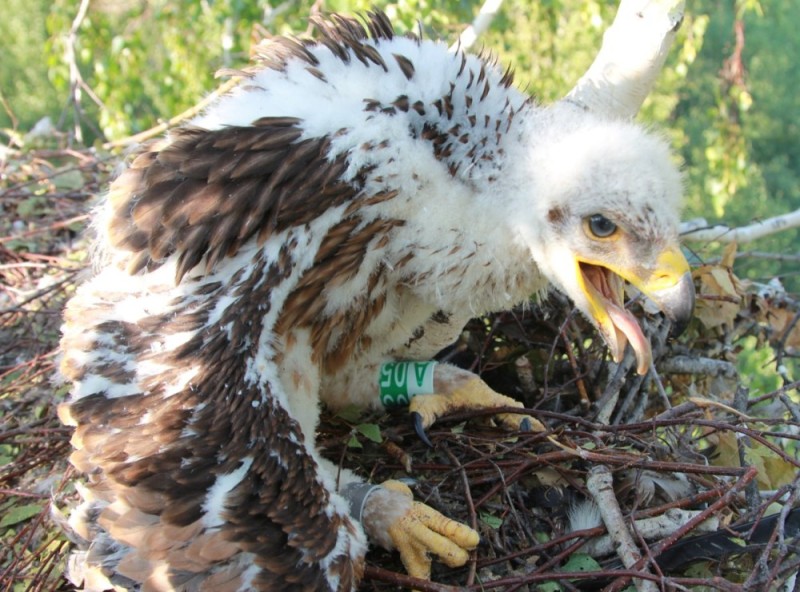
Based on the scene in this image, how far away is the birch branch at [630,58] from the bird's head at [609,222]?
459mm

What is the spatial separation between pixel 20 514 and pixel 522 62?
7720mm

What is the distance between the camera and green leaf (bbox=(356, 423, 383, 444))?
251 cm

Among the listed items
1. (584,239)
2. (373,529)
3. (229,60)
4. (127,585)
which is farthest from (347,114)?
(229,60)

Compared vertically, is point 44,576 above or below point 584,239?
below

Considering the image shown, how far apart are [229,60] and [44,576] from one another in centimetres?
516

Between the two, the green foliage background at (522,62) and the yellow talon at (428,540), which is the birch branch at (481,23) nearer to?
the green foliage background at (522,62)

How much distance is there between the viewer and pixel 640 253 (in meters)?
2.04

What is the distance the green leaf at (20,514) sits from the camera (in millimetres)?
2471

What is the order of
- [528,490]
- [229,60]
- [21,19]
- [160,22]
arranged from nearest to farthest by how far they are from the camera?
[528,490] < [229,60] < [160,22] < [21,19]

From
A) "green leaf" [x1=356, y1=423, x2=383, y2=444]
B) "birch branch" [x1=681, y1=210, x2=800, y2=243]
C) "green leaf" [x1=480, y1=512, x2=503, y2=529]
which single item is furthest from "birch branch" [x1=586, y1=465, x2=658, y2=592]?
"birch branch" [x1=681, y1=210, x2=800, y2=243]

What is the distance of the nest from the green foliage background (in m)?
0.75

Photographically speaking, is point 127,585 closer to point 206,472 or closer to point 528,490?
point 206,472

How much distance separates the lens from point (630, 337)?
2059mm

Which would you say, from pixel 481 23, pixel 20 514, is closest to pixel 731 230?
pixel 481 23
